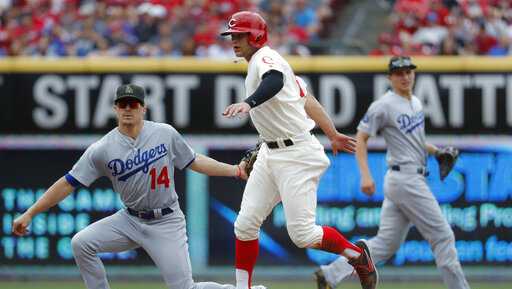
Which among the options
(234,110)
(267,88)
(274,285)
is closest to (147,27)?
(274,285)

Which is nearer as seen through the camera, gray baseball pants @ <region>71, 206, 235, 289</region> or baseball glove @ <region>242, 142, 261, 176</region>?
gray baseball pants @ <region>71, 206, 235, 289</region>

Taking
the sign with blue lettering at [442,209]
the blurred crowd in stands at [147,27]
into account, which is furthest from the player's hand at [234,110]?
the blurred crowd in stands at [147,27]

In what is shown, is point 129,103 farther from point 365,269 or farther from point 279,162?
point 365,269

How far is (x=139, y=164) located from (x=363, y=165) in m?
2.33

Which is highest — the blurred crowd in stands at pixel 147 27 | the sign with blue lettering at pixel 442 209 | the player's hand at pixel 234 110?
the player's hand at pixel 234 110

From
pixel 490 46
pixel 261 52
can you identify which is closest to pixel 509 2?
pixel 490 46

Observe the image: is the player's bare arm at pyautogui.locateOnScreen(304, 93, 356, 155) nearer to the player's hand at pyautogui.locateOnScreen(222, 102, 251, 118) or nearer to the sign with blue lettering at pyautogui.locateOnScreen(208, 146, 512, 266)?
the player's hand at pyautogui.locateOnScreen(222, 102, 251, 118)

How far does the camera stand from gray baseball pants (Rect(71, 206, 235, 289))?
7.79m

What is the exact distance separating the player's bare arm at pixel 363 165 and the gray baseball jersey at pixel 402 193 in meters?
0.08

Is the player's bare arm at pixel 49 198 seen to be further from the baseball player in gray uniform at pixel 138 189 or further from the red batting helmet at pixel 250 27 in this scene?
the red batting helmet at pixel 250 27

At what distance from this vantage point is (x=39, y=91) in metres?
12.4

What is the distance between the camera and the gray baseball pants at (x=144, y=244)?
7.79 meters

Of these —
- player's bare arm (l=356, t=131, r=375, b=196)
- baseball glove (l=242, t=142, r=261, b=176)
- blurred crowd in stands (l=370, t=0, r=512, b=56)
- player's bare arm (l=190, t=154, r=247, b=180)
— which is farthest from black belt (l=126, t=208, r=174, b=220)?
blurred crowd in stands (l=370, t=0, r=512, b=56)

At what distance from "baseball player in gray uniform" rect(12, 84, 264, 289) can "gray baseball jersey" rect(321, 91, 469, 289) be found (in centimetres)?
198
